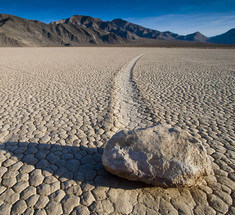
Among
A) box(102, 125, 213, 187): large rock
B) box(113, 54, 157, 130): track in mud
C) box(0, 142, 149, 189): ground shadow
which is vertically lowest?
box(113, 54, 157, 130): track in mud

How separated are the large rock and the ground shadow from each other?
20 cm

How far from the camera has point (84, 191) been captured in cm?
238

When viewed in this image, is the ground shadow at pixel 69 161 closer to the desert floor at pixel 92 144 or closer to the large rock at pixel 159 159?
the desert floor at pixel 92 144

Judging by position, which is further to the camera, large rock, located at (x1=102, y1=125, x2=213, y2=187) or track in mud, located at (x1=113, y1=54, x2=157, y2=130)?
track in mud, located at (x1=113, y1=54, x2=157, y2=130)

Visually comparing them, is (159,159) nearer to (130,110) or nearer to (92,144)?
(92,144)

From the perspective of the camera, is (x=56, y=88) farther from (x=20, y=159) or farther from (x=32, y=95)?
(x=20, y=159)

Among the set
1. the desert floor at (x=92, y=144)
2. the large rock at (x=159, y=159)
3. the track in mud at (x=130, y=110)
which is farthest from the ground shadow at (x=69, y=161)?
the track in mud at (x=130, y=110)

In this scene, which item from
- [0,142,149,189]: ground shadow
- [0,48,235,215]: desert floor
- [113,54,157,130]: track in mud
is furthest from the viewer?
[113,54,157,130]: track in mud

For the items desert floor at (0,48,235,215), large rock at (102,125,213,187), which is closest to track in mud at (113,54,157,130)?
desert floor at (0,48,235,215)

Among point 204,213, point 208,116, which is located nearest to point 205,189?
point 204,213

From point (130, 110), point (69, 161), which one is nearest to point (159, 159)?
point (69, 161)

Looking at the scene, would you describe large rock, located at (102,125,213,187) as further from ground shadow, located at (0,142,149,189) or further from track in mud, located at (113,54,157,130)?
track in mud, located at (113,54,157,130)

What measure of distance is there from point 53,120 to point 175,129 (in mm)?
2972

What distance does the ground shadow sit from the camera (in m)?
2.55
